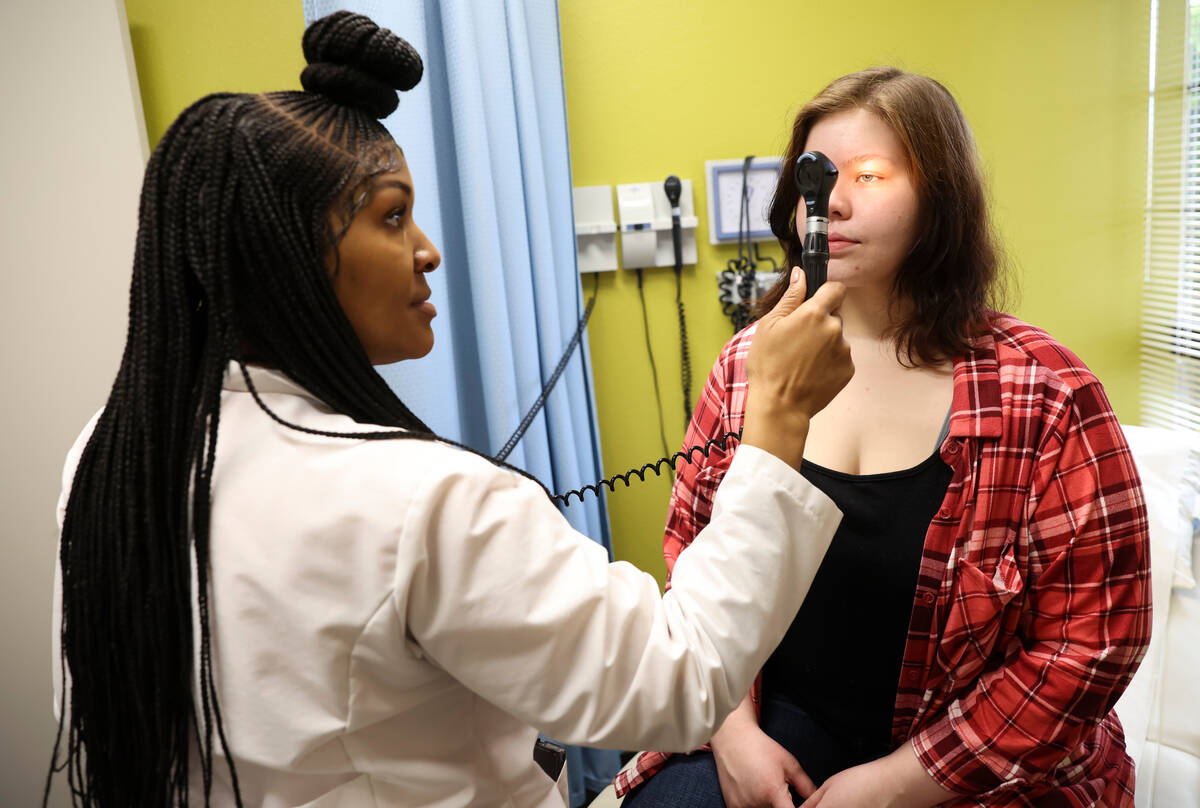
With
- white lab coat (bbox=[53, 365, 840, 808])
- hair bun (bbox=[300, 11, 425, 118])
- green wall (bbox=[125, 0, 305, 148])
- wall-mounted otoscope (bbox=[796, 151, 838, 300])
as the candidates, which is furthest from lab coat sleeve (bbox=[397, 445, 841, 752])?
green wall (bbox=[125, 0, 305, 148])

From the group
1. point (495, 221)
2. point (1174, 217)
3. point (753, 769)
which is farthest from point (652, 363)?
point (1174, 217)

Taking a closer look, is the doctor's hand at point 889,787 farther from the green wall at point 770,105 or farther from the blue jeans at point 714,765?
the green wall at point 770,105

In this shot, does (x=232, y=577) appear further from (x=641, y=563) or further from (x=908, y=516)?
(x=641, y=563)

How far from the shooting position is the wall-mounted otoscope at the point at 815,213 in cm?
90

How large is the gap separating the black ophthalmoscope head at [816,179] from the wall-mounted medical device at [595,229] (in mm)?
1017

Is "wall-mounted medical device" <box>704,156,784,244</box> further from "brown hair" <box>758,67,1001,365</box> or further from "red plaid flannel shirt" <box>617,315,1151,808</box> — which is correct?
"red plaid flannel shirt" <box>617,315,1151,808</box>

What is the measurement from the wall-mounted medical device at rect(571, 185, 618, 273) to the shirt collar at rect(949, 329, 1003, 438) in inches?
40.3

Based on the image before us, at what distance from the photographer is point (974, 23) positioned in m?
1.96

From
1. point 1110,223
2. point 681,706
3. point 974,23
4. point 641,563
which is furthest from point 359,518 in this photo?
point 1110,223

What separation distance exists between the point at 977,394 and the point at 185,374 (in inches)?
37.3

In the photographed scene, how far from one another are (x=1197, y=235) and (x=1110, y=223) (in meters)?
0.19

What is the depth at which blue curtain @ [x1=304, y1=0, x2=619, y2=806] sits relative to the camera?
5.30 ft

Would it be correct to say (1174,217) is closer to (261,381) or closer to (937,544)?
(937,544)

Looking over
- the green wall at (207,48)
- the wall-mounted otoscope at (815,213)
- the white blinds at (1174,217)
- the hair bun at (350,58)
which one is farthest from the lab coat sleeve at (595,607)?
the white blinds at (1174,217)
